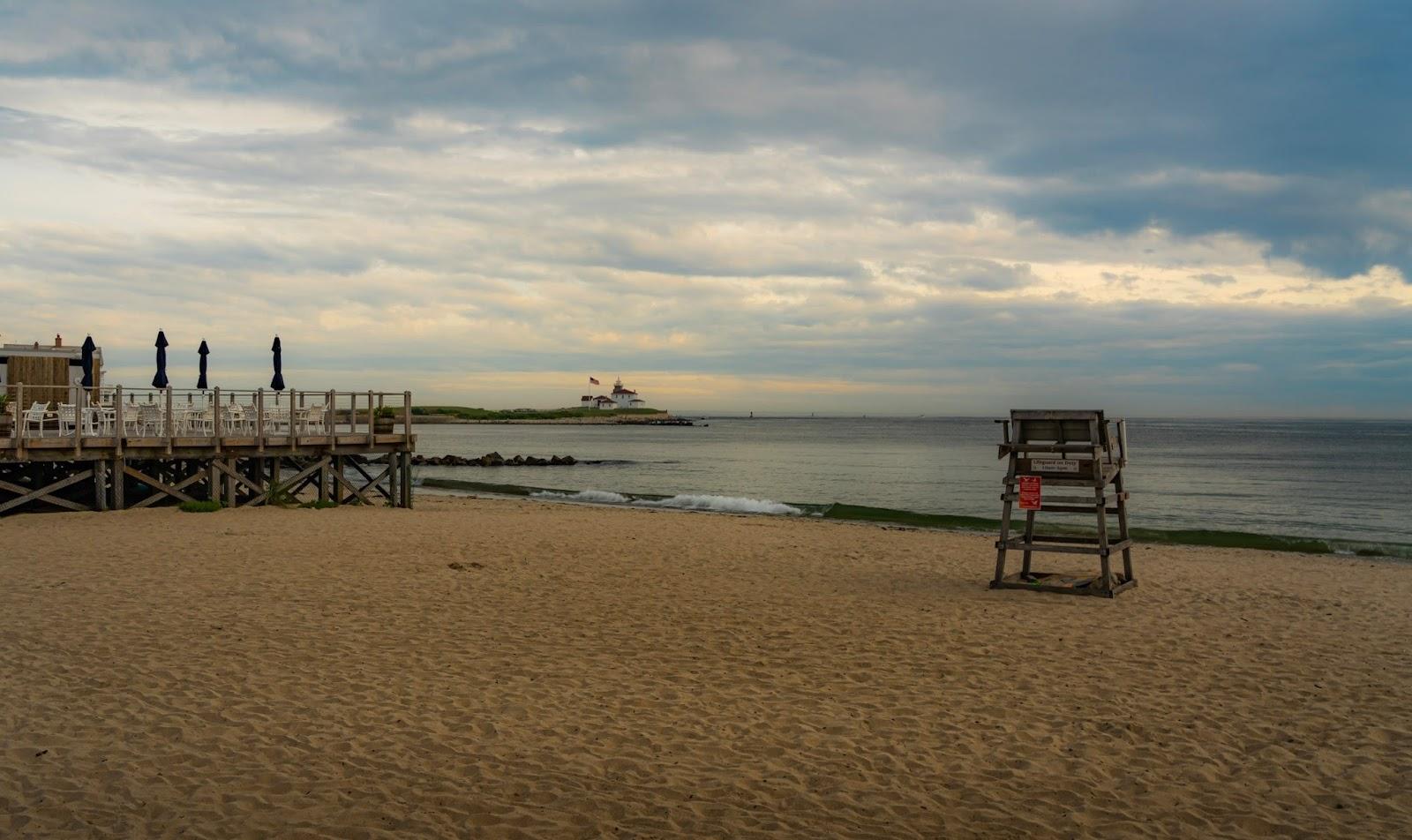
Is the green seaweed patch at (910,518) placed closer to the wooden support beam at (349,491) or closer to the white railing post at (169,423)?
the wooden support beam at (349,491)

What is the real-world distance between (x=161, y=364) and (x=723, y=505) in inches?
601

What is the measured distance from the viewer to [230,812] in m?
5.03

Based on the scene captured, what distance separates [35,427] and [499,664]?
18.5 metres

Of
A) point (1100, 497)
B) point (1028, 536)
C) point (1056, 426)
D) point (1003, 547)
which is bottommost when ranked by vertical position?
point (1003, 547)

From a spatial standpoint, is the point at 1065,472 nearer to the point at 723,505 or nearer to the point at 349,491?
the point at 349,491

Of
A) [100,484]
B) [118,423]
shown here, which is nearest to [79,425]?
[118,423]

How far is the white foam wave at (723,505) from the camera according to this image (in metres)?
28.7

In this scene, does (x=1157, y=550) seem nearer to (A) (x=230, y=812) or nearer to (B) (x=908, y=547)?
(B) (x=908, y=547)

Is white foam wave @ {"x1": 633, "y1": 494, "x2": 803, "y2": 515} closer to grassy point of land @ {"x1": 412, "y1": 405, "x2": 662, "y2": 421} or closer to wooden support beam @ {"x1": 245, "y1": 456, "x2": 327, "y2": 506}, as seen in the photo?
wooden support beam @ {"x1": 245, "y1": 456, "x2": 327, "y2": 506}

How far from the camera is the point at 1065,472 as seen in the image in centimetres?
1148

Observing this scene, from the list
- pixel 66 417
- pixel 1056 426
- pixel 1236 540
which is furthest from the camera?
pixel 1236 540

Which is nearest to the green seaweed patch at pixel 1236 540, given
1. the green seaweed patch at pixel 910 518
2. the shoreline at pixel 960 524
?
the shoreline at pixel 960 524

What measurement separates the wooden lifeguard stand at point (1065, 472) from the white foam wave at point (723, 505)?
16.0 meters

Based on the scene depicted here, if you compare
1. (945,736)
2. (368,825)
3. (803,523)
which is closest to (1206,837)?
(945,736)
